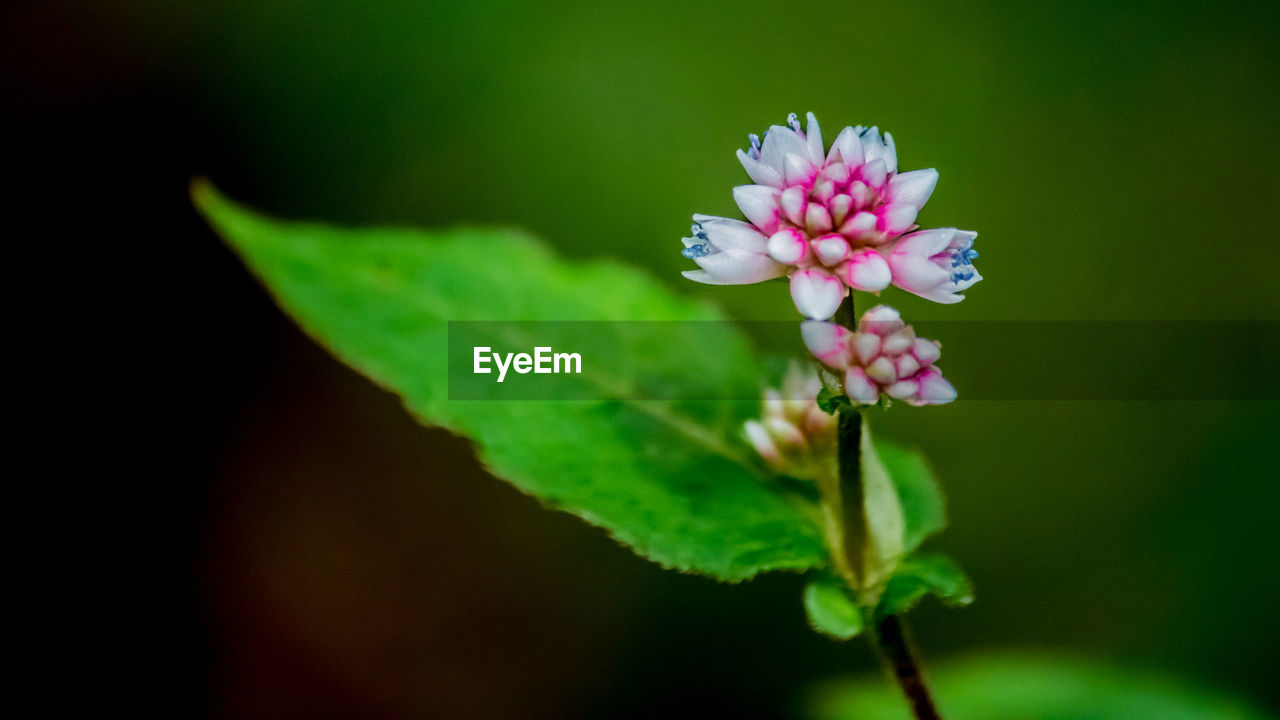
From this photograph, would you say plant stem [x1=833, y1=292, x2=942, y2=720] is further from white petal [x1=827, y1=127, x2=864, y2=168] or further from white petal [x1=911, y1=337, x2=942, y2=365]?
white petal [x1=827, y1=127, x2=864, y2=168]

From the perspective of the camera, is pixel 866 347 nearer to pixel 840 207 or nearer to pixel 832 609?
pixel 840 207

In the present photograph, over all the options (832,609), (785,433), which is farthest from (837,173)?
(832,609)

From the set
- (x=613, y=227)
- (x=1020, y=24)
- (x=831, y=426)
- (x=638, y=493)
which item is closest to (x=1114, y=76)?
(x=1020, y=24)

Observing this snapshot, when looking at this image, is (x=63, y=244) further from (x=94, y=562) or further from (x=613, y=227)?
(x=613, y=227)

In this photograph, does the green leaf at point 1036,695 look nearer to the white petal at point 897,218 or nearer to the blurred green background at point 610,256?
the blurred green background at point 610,256

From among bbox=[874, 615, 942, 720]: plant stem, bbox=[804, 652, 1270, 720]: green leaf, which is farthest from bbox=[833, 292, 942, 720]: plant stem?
bbox=[804, 652, 1270, 720]: green leaf
